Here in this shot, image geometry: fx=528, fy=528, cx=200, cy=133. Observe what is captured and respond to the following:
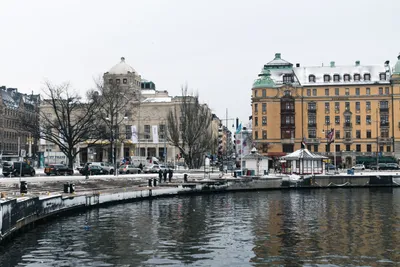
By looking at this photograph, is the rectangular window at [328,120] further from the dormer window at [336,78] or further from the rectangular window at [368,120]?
the dormer window at [336,78]

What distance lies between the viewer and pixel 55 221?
34.1 meters

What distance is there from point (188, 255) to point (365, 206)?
1023 inches

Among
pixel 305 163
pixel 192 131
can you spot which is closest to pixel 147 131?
pixel 192 131

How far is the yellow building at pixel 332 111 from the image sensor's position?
111125mm

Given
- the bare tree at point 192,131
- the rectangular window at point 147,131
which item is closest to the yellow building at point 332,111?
the bare tree at point 192,131

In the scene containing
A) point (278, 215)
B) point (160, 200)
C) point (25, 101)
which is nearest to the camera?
point (278, 215)

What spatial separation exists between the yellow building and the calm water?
71191 millimetres

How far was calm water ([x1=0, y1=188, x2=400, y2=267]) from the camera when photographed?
2159 cm

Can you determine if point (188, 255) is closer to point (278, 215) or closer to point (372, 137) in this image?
point (278, 215)

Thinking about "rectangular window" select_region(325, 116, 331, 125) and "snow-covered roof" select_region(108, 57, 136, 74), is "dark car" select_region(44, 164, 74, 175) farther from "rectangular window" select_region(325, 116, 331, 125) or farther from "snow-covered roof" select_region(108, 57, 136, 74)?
"snow-covered roof" select_region(108, 57, 136, 74)

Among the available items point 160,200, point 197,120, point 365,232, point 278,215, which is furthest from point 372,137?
point 365,232

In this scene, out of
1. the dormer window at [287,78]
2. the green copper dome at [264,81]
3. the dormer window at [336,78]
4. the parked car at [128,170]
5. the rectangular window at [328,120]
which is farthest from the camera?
the dormer window at [287,78]

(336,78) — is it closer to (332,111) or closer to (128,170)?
(332,111)

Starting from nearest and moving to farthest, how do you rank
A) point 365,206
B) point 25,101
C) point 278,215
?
1. point 278,215
2. point 365,206
3. point 25,101
